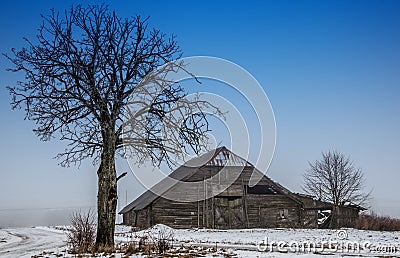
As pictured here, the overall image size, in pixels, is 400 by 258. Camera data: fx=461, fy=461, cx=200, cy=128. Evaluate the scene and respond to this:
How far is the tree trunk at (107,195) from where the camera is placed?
659 inches

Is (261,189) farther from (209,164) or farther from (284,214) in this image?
(209,164)

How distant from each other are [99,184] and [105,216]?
47.5 inches

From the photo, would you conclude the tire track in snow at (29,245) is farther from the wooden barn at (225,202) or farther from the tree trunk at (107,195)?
the wooden barn at (225,202)

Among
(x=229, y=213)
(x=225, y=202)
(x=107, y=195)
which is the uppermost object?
(x=107, y=195)

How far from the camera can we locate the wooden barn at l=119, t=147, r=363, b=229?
1662 inches

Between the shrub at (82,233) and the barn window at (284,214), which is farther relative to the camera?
the barn window at (284,214)

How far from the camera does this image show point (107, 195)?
17.0 m

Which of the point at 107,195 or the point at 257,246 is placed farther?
the point at 257,246

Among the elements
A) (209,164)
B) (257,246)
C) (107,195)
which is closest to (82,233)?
(107,195)

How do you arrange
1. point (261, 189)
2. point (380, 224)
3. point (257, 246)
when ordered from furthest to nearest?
point (261, 189) → point (380, 224) → point (257, 246)

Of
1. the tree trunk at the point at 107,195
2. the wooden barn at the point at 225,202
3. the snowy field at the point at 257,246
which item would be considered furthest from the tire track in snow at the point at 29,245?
the wooden barn at the point at 225,202

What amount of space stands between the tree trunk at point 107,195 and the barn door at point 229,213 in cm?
2633

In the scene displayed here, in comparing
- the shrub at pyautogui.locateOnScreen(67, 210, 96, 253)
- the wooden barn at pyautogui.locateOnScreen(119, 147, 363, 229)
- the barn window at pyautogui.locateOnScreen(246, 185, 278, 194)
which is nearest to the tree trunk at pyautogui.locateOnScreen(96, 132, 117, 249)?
the shrub at pyautogui.locateOnScreen(67, 210, 96, 253)

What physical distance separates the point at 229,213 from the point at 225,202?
108cm
